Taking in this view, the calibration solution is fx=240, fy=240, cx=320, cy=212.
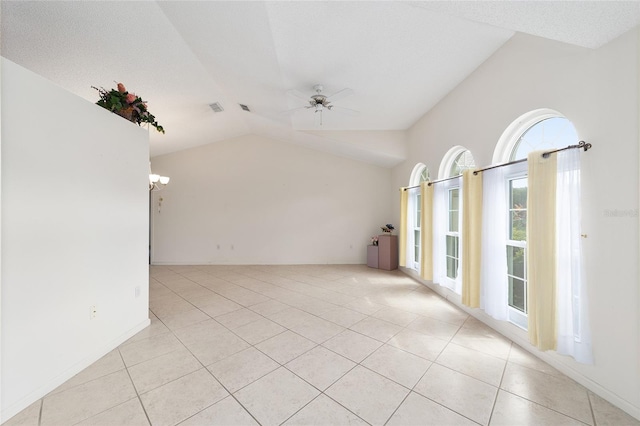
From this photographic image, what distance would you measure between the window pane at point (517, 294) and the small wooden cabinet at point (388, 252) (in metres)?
3.19

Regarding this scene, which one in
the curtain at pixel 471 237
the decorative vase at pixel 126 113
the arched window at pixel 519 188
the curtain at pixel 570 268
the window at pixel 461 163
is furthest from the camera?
the window at pixel 461 163

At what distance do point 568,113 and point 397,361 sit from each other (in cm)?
259

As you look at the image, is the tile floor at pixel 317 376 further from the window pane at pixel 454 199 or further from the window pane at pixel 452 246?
the window pane at pixel 454 199

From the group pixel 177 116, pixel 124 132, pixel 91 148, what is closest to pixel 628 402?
pixel 91 148

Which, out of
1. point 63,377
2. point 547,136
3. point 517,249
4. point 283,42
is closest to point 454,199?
point 517,249

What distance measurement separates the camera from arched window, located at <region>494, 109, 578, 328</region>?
241cm

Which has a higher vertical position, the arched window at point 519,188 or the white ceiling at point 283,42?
the white ceiling at point 283,42

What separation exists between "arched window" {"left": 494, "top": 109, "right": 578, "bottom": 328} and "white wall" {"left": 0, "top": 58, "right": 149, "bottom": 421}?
414cm

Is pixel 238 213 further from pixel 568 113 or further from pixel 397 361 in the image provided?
pixel 568 113

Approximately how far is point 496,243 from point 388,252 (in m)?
3.37

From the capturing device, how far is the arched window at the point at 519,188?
241 centimetres

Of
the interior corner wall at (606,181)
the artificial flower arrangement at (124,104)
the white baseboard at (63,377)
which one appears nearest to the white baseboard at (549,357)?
the interior corner wall at (606,181)

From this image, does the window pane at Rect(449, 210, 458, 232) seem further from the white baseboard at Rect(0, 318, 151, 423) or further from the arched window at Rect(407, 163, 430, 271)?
the white baseboard at Rect(0, 318, 151, 423)

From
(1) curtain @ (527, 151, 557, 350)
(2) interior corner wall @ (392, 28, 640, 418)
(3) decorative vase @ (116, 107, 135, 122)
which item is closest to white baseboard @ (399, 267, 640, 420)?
(2) interior corner wall @ (392, 28, 640, 418)
